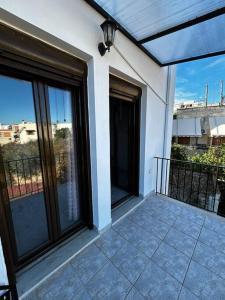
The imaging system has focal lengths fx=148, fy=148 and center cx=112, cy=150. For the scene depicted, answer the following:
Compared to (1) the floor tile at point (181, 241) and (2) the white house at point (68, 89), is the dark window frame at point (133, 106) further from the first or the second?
(1) the floor tile at point (181, 241)

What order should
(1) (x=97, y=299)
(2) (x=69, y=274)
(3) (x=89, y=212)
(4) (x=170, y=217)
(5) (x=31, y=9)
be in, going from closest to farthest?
(5) (x=31, y=9), (1) (x=97, y=299), (2) (x=69, y=274), (3) (x=89, y=212), (4) (x=170, y=217)

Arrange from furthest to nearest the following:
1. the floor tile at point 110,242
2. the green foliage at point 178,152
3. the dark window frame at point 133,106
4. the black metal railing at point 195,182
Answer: the green foliage at point 178,152 < the black metal railing at point 195,182 < the dark window frame at point 133,106 < the floor tile at point 110,242

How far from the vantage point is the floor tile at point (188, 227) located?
2.04 m

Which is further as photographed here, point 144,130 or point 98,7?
point 144,130

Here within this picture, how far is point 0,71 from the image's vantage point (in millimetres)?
1199

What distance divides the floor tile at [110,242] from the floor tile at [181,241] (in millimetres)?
613

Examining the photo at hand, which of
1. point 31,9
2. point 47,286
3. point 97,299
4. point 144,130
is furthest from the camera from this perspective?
point 144,130

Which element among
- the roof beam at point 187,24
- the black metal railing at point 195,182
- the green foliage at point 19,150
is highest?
the roof beam at point 187,24

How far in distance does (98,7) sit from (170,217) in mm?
2898

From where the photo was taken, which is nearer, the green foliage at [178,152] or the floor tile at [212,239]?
the floor tile at [212,239]

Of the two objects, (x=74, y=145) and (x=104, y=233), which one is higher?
(x=74, y=145)

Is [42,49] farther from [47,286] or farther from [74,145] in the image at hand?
[47,286]

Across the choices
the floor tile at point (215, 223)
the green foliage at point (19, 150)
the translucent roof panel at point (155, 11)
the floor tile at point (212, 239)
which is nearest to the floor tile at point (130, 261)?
the floor tile at point (212, 239)

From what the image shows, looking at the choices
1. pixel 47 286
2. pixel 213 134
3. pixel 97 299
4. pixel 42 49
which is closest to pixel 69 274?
pixel 47 286
